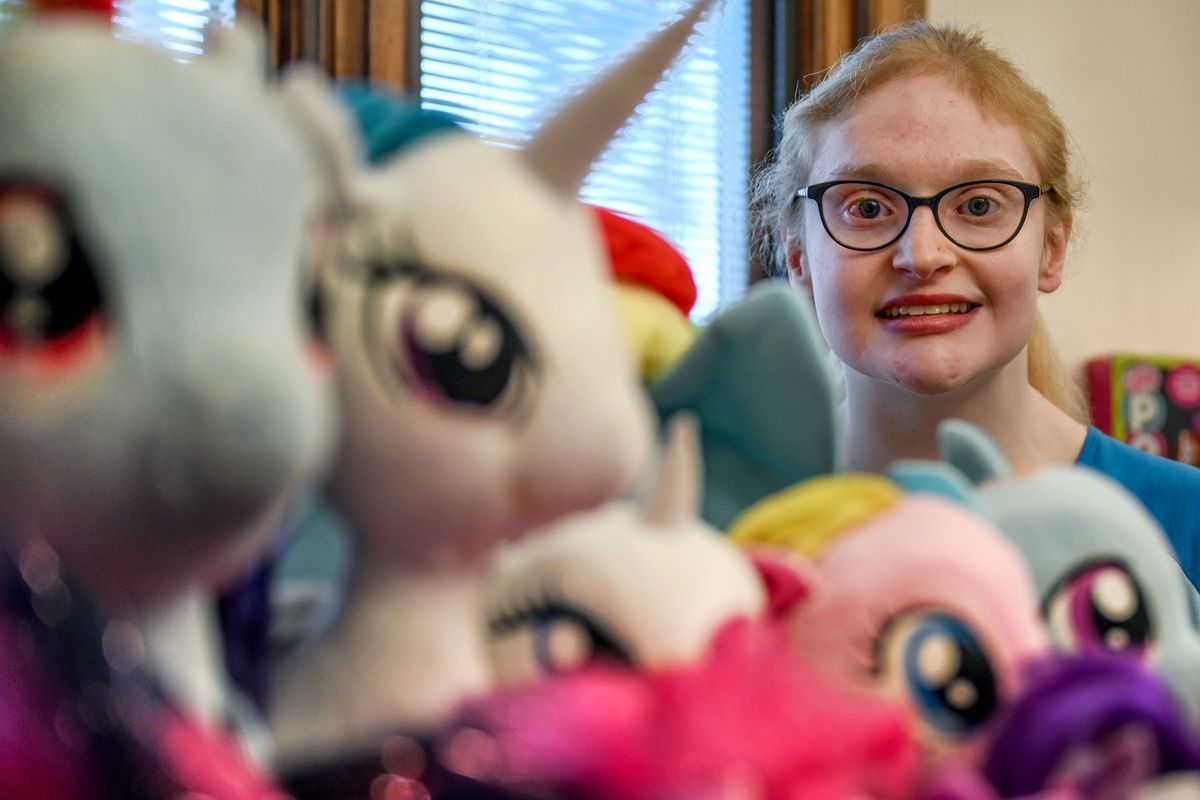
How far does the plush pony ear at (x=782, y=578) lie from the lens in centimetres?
35

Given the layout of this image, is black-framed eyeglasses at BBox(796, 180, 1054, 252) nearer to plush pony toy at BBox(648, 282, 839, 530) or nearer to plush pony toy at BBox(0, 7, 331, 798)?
plush pony toy at BBox(648, 282, 839, 530)

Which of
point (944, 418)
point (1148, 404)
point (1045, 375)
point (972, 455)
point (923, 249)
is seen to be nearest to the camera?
point (972, 455)

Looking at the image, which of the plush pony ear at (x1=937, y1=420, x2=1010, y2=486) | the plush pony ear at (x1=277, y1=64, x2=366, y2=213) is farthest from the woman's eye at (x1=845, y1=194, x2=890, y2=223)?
the plush pony ear at (x1=277, y1=64, x2=366, y2=213)

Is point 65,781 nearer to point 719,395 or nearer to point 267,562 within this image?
point 267,562

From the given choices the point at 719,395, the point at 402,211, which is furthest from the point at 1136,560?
the point at 402,211

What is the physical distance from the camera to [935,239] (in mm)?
1091

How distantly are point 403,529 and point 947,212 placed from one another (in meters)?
0.92

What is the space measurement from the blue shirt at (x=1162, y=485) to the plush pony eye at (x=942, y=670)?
926mm

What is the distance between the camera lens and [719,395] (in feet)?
1.43

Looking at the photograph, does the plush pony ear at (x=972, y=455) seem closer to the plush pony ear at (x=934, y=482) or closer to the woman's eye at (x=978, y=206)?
the plush pony ear at (x=934, y=482)

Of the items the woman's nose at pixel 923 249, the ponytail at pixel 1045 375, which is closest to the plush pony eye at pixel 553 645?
the woman's nose at pixel 923 249

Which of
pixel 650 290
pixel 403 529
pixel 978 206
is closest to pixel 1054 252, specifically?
pixel 978 206

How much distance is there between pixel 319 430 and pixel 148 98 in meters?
0.06

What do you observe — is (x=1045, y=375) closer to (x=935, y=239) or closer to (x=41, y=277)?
(x=935, y=239)
